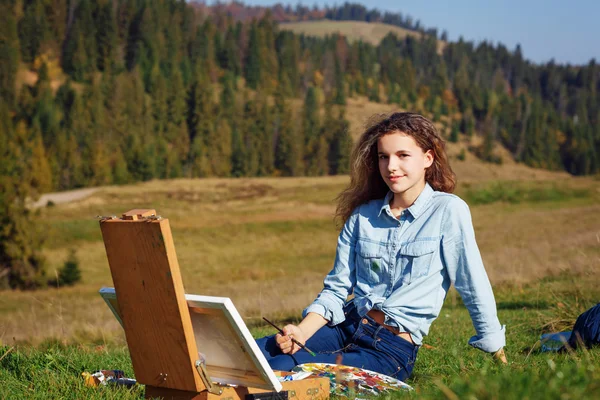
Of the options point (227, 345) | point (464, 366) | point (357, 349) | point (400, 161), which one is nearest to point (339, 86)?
point (400, 161)

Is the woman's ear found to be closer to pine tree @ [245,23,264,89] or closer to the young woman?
the young woman

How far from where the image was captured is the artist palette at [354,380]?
423cm

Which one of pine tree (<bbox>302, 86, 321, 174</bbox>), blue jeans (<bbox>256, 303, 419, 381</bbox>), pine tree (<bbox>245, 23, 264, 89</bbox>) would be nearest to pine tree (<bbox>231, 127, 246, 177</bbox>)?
pine tree (<bbox>302, 86, 321, 174</bbox>)

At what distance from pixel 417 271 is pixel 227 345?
1.43 meters

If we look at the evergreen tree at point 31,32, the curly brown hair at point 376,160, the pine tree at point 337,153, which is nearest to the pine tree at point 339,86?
the pine tree at point 337,153

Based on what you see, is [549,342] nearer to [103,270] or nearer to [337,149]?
[103,270]

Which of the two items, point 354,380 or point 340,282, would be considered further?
point 340,282

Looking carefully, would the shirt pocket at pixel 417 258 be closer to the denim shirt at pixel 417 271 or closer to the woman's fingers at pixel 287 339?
the denim shirt at pixel 417 271

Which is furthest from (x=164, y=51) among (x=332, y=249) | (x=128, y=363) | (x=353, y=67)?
(x=128, y=363)

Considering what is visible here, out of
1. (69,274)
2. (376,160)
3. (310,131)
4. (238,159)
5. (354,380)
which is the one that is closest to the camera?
(354,380)

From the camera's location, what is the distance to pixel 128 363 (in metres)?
6.08

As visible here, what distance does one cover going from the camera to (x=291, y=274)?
128 ft

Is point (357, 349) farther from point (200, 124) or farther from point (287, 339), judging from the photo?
point (200, 124)

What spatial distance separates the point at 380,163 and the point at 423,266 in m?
0.72
